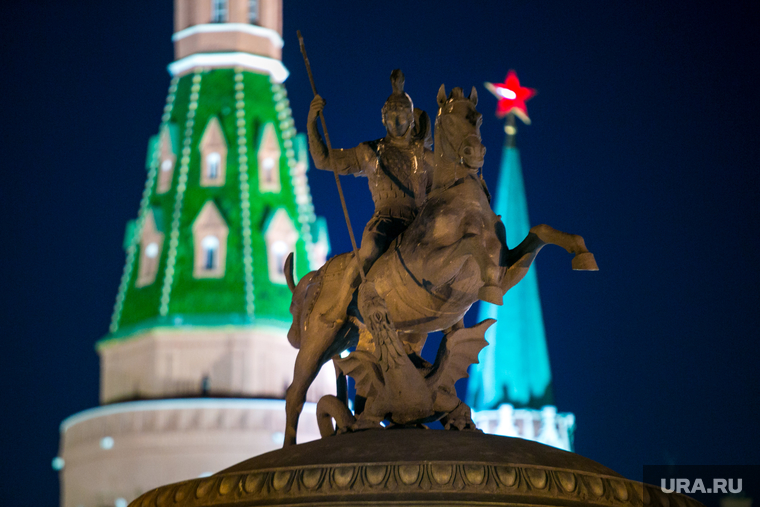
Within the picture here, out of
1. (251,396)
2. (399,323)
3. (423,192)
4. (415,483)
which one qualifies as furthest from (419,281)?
(251,396)

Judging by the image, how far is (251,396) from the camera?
4012cm

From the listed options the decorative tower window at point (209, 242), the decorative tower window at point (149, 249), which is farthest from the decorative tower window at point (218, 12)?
the decorative tower window at point (149, 249)

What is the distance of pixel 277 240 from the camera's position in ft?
134

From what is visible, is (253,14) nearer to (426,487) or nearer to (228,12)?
(228,12)

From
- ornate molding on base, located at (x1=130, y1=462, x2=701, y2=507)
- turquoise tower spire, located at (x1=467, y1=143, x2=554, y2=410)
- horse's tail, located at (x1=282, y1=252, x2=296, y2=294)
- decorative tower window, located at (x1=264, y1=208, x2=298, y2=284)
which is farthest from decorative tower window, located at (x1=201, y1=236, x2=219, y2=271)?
ornate molding on base, located at (x1=130, y1=462, x2=701, y2=507)

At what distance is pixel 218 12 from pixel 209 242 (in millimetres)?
7890

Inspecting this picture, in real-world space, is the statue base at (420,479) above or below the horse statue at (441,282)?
below

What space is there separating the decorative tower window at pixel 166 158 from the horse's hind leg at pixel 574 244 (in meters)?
35.5

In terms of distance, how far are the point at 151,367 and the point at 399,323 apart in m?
33.4

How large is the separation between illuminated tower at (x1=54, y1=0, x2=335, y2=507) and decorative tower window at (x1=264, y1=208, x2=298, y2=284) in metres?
0.04

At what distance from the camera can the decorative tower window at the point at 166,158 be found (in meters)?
42.3

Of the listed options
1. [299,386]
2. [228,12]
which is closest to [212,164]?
[228,12]

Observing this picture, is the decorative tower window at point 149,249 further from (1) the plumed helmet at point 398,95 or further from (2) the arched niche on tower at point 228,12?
(1) the plumed helmet at point 398,95

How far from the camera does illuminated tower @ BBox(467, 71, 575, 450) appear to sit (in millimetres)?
40938
